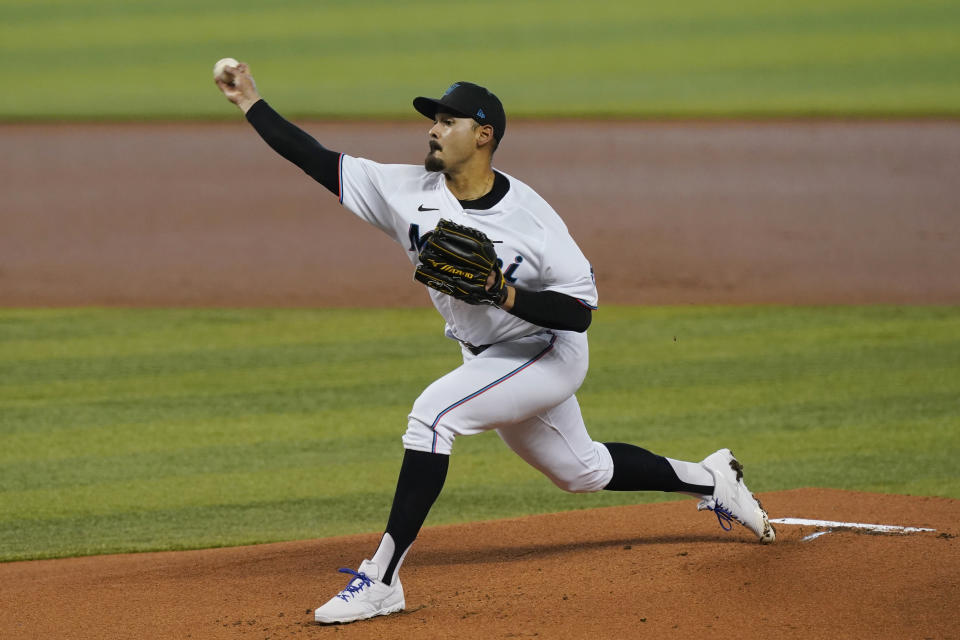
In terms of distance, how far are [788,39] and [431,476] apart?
19.3 metres

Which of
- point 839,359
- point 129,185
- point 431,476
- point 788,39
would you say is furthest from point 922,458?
point 788,39

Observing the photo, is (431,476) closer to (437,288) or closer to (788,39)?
(437,288)

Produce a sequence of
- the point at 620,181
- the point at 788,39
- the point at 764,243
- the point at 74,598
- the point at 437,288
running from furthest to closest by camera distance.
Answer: the point at 788,39 < the point at 620,181 < the point at 764,243 < the point at 74,598 < the point at 437,288

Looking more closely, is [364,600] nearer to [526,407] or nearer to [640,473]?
Result: [526,407]

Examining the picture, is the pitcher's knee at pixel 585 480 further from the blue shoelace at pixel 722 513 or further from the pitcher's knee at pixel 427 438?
the pitcher's knee at pixel 427 438

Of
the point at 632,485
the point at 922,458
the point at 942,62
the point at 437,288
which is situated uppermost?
the point at 942,62

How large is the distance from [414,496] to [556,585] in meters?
0.53

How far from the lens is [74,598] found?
13.0 feet

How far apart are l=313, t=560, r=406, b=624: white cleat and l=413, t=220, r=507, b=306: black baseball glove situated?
84 centimetres

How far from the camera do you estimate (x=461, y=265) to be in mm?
3480

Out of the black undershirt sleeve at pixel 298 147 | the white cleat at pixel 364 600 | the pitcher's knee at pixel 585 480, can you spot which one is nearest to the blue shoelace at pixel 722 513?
the pitcher's knee at pixel 585 480

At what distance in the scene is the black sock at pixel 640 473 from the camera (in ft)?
13.9

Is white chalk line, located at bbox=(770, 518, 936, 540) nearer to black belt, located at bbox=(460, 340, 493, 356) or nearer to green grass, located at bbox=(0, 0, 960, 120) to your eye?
black belt, located at bbox=(460, 340, 493, 356)

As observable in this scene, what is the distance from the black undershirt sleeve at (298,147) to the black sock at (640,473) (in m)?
1.30
